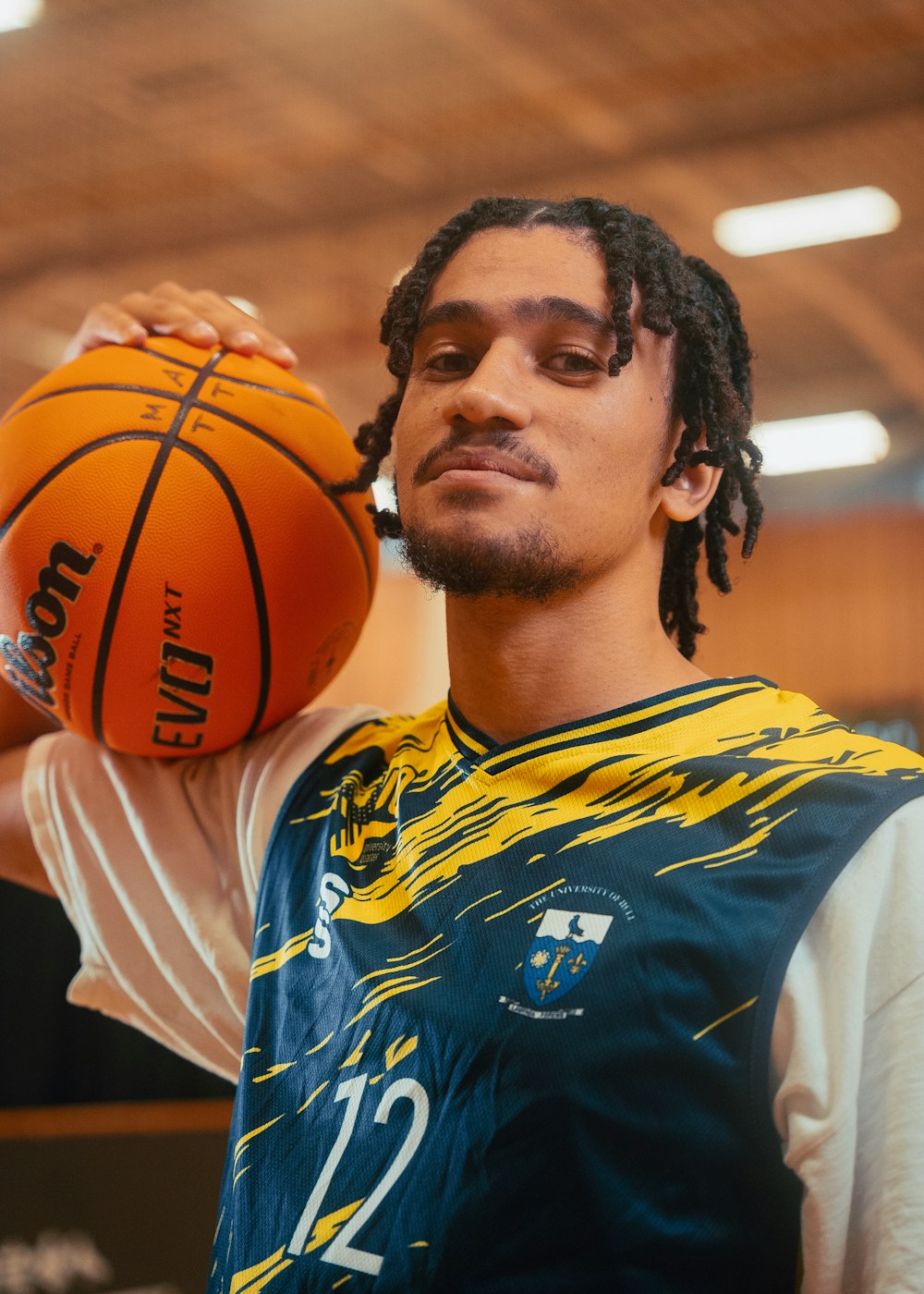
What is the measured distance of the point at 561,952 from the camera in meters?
1.08

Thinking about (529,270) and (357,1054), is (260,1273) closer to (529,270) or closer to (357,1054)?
(357,1054)

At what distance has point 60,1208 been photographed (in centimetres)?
314

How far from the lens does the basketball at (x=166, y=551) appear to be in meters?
1.38

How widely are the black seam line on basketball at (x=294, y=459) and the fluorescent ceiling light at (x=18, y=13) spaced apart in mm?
3313

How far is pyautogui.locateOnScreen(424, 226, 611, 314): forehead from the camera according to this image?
1336 millimetres

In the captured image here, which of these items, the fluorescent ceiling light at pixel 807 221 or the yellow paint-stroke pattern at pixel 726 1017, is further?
the fluorescent ceiling light at pixel 807 221

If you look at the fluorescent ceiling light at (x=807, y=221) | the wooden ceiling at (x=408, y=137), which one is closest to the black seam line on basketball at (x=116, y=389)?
the wooden ceiling at (x=408, y=137)

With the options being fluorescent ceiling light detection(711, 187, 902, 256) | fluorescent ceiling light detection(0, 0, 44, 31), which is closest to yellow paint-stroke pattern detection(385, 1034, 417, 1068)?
fluorescent ceiling light detection(0, 0, 44, 31)

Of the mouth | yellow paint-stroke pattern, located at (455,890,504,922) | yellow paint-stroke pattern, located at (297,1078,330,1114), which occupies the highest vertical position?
the mouth

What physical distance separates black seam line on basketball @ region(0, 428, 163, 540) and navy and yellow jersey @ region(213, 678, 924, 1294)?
499mm

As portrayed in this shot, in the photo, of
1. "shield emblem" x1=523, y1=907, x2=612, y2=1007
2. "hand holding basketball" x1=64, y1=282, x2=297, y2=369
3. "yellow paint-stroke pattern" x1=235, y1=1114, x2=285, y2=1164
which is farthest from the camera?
"hand holding basketball" x1=64, y1=282, x2=297, y2=369

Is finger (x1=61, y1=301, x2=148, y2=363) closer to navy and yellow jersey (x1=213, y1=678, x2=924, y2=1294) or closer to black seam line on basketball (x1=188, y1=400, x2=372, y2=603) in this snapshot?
black seam line on basketball (x1=188, y1=400, x2=372, y2=603)

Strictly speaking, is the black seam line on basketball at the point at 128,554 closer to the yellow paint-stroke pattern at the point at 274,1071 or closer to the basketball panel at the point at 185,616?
the basketball panel at the point at 185,616

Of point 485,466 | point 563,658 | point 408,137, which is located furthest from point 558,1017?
point 408,137
